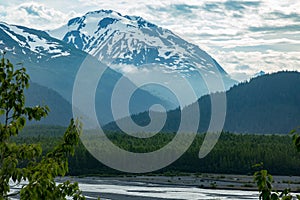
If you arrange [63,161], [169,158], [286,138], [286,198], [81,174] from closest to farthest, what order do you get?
[286,198] < [63,161] < [81,174] < [169,158] < [286,138]

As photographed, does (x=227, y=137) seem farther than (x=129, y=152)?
Yes

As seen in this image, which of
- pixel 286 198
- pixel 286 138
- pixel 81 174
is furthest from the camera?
pixel 286 138

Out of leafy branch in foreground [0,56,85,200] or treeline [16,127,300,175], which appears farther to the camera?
treeline [16,127,300,175]

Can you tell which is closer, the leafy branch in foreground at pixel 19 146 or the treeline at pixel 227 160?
the leafy branch in foreground at pixel 19 146

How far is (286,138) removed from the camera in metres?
186

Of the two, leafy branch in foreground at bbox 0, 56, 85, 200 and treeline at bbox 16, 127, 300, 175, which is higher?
treeline at bbox 16, 127, 300, 175

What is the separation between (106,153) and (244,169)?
40751mm

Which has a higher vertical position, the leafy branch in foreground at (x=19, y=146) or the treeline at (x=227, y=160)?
the treeline at (x=227, y=160)

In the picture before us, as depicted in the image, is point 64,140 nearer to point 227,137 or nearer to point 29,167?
point 29,167

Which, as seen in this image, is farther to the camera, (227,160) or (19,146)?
(227,160)

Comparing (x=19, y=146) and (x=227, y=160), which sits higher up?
(x=227, y=160)

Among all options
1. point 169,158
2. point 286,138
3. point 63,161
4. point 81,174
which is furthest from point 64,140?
point 286,138

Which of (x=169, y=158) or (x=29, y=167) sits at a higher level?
(x=169, y=158)

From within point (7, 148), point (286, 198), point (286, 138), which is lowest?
point (286, 198)
